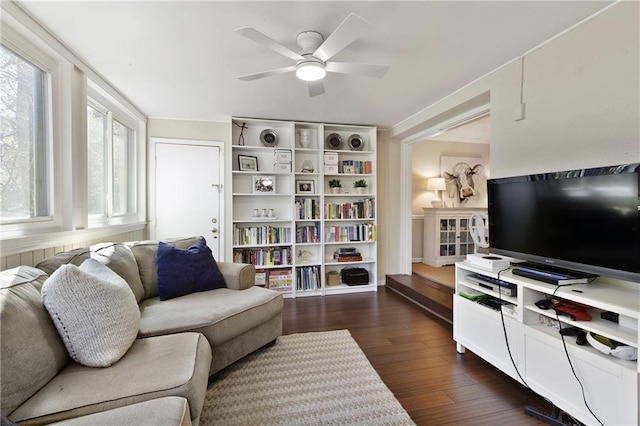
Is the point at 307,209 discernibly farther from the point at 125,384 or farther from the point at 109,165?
the point at 125,384

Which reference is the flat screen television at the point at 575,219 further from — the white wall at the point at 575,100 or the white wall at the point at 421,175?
the white wall at the point at 421,175

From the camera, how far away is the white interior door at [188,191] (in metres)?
3.65

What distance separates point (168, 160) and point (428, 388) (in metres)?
3.67

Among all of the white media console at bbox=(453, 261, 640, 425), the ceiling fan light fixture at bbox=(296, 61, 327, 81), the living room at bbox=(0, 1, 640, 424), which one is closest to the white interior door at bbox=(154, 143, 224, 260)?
the living room at bbox=(0, 1, 640, 424)

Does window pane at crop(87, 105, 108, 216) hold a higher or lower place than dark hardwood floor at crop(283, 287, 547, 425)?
higher

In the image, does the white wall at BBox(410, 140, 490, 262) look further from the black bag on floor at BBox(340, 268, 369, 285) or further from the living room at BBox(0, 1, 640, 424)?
the living room at BBox(0, 1, 640, 424)

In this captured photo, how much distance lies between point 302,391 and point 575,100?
2511mm

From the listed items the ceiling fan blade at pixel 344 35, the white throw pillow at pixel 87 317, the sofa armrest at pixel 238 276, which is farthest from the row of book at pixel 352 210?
the white throw pillow at pixel 87 317

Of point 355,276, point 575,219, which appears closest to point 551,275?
point 575,219

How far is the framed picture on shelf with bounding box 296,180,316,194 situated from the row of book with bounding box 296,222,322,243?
460 millimetres

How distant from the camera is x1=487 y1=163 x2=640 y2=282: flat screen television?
138 centimetres

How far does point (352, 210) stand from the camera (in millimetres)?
3984

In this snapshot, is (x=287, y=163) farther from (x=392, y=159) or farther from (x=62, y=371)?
(x=62, y=371)

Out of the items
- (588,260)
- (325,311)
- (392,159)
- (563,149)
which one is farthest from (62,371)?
(392,159)
